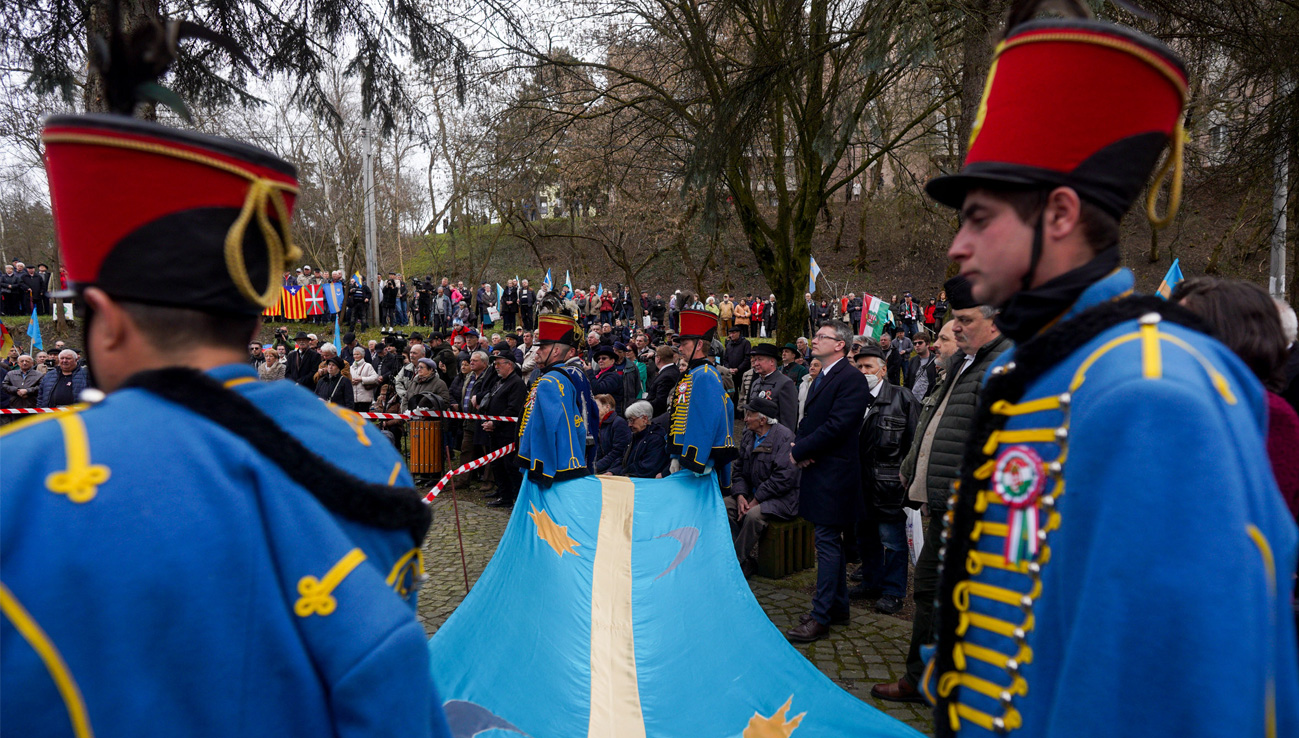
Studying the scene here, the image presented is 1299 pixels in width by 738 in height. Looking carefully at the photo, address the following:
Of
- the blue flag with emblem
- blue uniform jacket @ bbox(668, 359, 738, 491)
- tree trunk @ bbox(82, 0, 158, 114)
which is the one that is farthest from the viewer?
the blue flag with emblem

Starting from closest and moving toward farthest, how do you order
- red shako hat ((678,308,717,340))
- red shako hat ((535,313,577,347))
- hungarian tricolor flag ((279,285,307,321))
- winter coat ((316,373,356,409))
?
red shako hat ((535,313,577,347)), red shako hat ((678,308,717,340)), winter coat ((316,373,356,409)), hungarian tricolor flag ((279,285,307,321))

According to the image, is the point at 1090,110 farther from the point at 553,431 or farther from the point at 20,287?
the point at 20,287

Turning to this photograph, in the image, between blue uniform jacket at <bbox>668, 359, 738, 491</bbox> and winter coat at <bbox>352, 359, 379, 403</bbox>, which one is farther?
winter coat at <bbox>352, 359, 379, 403</bbox>

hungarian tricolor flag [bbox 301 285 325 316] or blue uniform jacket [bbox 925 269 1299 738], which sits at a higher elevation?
hungarian tricolor flag [bbox 301 285 325 316]

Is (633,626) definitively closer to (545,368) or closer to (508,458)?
(545,368)

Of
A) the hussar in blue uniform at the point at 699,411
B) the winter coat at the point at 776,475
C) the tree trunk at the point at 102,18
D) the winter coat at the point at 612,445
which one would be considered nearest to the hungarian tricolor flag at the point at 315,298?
the winter coat at the point at 612,445

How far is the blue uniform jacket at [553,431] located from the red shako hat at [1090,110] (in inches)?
206

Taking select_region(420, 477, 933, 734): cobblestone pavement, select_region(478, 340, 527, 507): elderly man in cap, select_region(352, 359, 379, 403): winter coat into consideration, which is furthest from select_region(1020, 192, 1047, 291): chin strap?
select_region(352, 359, 379, 403): winter coat

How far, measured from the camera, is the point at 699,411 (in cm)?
708

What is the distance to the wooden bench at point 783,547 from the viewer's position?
263 inches

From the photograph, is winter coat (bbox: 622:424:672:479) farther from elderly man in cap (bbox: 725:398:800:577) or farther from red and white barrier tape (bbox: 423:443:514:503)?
elderly man in cap (bbox: 725:398:800:577)

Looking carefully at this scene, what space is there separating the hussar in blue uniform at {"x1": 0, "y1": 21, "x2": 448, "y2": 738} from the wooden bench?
17.9 feet

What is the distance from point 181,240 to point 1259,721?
177 cm

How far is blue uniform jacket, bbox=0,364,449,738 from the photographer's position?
3.48 ft
